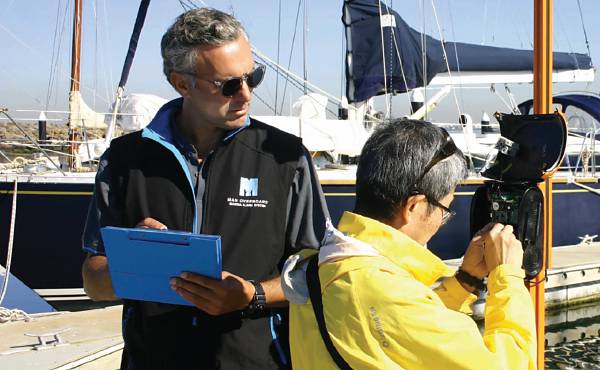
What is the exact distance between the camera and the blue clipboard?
6.23 ft

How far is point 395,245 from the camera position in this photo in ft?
5.25

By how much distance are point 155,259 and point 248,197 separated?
0.36 metres

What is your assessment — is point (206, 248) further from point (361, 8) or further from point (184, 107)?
point (361, 8)

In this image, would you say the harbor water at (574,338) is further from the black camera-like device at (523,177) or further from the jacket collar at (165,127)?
the jacket collar at (165,127)

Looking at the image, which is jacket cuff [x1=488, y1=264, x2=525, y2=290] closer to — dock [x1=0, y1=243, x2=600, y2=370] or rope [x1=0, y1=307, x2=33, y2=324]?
dock [x1=0, y1=243, x2=600, y2=370]

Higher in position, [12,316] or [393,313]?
[393,313]

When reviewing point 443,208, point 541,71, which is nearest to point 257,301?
point 443,208

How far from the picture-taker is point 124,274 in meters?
2.08

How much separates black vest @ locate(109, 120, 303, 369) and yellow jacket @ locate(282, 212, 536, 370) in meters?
0.51

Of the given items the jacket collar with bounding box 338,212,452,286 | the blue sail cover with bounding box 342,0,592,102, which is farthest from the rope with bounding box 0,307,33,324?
the blue sail cover with bounding box 342,0,592,102

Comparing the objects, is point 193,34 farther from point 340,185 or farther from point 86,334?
point 340,185

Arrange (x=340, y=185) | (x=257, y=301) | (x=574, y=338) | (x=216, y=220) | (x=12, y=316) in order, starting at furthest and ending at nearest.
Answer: (x=340, y=185) < (x=574, y=338) < (x=12, y=316) < (x=216, y=220) < (x=257, y=301)

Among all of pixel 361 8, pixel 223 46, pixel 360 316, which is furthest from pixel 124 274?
pixel 361 8

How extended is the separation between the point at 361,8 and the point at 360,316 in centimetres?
1276
